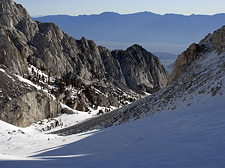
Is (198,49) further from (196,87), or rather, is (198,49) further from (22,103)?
(22,103)

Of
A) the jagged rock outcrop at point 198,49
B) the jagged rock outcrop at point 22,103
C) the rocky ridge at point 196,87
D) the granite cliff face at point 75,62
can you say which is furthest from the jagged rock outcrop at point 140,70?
the rocky ridge at point 196,87

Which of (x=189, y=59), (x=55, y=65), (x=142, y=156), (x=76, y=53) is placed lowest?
(x=142, y=156)

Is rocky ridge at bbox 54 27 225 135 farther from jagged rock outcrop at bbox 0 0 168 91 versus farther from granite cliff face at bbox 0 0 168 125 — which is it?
jagged rock outcrop at bbox 0 0 168 91

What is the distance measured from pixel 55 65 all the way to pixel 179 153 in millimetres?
92142

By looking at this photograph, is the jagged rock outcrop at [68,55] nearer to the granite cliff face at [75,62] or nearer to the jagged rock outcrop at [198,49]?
the granite cliff face at [75,62]

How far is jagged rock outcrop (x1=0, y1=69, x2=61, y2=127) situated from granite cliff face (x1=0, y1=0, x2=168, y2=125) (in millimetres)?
1032

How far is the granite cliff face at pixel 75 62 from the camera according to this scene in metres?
68.9

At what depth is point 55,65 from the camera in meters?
96.5

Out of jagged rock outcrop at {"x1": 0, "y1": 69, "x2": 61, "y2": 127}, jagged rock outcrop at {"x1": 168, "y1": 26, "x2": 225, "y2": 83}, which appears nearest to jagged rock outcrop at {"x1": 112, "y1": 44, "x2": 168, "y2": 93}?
jagged rock outcrop at {"x1": 0, "y1": 69, "x2": 61, "y2": 127}

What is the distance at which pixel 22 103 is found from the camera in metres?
49.1

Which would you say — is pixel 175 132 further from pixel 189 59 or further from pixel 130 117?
pixel 189 59

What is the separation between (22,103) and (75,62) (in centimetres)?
6476

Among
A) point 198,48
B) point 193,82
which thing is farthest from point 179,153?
point 198,48

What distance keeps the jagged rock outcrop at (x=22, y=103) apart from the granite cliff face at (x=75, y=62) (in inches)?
40.6
